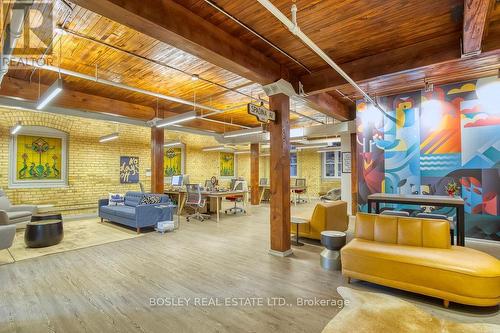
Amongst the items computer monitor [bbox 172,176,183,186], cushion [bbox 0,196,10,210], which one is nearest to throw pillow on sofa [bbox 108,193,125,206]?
computer monitor [bbox 172,176,183,186]

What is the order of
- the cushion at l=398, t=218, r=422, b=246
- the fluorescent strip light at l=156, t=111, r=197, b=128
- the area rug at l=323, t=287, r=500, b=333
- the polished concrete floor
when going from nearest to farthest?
the area rug at l=323, t=287, r=500, b=333
the polished concrete floor
the cushion at l=398, t=218, r=422, b=246
the fluorescent strip light at l=156, t=111, r=197, b=128

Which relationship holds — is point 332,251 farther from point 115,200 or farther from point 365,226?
point 115,200

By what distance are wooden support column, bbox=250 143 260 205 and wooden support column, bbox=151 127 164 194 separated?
161 inches

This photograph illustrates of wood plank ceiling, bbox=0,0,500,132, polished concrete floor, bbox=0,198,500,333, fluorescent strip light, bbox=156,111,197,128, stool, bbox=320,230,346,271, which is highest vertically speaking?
wood plank ceiling, bbox=0,0,500,132

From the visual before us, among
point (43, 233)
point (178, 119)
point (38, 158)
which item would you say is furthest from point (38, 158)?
point (178, 119)

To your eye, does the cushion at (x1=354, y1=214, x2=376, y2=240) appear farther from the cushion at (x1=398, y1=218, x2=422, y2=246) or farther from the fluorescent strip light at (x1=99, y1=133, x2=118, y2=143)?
the fluorescent strip light at (x1=99, y1=133, x2=118, y2=143)

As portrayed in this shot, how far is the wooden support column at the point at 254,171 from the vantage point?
34.0 feet

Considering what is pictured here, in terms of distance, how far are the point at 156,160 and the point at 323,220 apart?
516 centimetres

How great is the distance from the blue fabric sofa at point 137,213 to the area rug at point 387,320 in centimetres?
458

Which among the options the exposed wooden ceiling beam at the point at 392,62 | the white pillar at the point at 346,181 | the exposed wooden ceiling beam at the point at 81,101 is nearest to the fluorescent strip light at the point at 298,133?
the white pillar at the point at 346,181

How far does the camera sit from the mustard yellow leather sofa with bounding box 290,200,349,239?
4637 millimetres

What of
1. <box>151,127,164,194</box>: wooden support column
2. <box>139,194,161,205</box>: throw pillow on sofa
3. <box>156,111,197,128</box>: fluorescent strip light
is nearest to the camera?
<box>156,111,197,128</box>: fluorescent strip light

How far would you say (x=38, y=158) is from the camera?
22.6ft

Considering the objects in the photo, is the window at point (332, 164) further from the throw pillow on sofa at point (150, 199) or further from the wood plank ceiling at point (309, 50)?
the throw pillow on sofa at point (150, 199)
